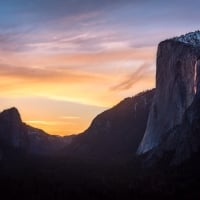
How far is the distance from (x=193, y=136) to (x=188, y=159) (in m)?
9.66

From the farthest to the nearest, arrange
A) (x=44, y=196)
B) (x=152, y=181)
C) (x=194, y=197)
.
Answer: (x=152, y=181) → (x=44, y=196) → (x=194, y=197)

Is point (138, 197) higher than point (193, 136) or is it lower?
lower

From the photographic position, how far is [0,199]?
139375mm

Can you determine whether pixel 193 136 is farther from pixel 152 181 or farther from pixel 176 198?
pixel 176 198

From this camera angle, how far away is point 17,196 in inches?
5689

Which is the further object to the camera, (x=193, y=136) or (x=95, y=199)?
(x=193, y=136)

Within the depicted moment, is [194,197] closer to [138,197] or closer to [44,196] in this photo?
[138,197]

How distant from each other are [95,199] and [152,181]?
128ft

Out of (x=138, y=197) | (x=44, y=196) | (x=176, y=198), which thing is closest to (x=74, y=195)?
(x=44, y=196)

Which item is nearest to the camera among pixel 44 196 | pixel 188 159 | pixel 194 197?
pixel 194 197

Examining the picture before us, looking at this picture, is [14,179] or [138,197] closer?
[138,197]

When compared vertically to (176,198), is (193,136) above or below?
above

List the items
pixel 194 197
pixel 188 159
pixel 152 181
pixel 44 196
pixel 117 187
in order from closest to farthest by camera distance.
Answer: pixel 194 197 → pixel 44 196 → pixel 117 187 → pixel 152 181 → pixel 188 159

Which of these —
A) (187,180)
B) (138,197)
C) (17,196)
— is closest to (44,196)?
(17,196)
